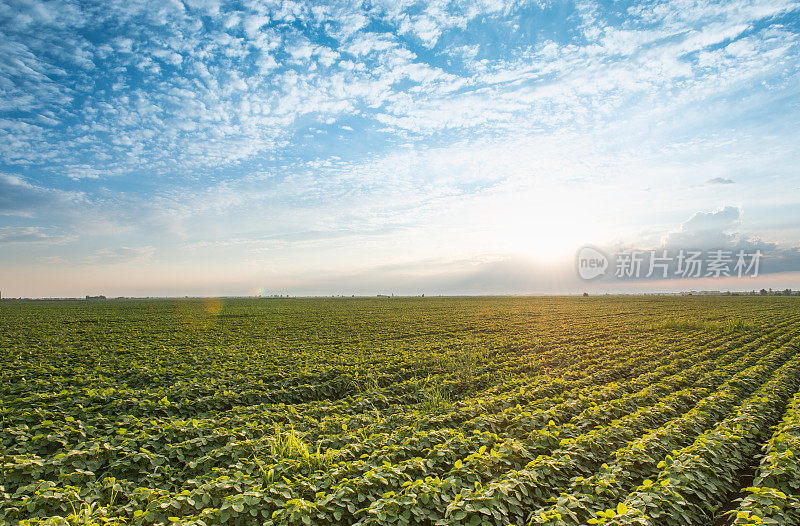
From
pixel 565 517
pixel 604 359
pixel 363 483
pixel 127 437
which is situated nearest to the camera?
pixel 565 517

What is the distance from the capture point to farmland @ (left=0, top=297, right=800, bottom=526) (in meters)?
4.91

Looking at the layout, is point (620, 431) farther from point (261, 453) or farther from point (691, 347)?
point (691, 347)

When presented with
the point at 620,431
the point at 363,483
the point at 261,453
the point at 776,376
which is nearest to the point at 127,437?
the point at 261,453

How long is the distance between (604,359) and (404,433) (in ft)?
42.0

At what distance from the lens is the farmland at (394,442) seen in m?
4.91

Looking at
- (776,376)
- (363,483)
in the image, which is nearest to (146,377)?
(363,483)

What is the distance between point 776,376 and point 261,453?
16.1m

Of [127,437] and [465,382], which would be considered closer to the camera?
[127,437]

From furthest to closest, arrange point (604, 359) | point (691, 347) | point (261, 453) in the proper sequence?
point (691, 347) < point (604, 359) < point (261, 453)

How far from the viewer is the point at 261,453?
6871 mm

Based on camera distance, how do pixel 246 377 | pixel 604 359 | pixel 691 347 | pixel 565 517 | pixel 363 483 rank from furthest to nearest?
1. pixel 691 347
2. pixel 604 359
3. pixel 246 377
4. pixel 363 483
5. pixel 565 517

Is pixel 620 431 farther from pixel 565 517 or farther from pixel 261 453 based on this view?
pixel 261 453

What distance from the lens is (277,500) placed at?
484 centimetres

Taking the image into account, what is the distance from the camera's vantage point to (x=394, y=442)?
706cm
